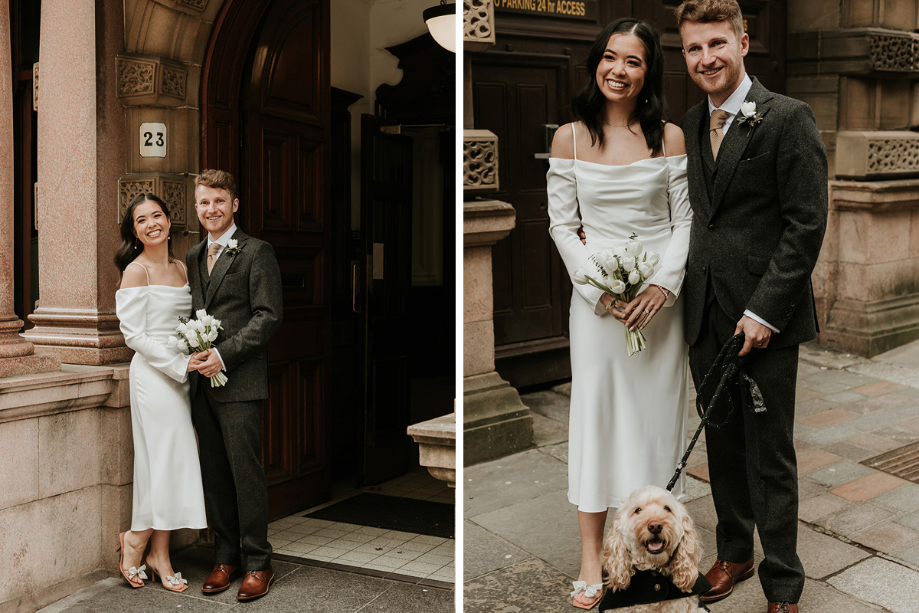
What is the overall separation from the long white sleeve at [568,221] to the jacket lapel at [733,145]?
1.84 ft

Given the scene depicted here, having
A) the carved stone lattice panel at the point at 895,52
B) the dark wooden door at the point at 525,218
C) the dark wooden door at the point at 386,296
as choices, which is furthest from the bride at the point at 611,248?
the carved stone lattice panel at the point at 895,52

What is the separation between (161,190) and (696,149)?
3160 mm

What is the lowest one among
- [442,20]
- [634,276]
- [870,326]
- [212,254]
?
[870,326]

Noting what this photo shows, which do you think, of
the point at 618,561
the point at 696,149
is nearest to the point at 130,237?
the point at 696,149

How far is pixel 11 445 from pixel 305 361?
2143 mm

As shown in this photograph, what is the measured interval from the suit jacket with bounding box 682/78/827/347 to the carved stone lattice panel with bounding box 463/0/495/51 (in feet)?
6.90

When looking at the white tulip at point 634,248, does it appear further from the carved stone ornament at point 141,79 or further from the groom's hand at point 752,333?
the carved stone ornament at point 141,79

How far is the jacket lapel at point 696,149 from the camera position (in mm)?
3291

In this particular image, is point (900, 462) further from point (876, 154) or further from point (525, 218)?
point (876, 154)

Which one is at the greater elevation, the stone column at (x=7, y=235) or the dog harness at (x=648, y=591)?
the stone column at (x=7, y=235)

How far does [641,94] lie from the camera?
3.38 m

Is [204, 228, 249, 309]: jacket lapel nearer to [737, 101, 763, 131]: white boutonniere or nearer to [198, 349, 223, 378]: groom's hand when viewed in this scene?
[198, 349, 223, 378]: groom's hand

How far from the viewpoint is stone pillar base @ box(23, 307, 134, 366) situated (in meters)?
4.68

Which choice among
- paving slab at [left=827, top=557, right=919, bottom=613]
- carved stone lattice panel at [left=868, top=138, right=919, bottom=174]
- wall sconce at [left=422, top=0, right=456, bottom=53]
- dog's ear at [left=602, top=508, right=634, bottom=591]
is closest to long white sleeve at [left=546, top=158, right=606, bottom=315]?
dog's ear at [left=602, top=508, right=634, bottom=591]
